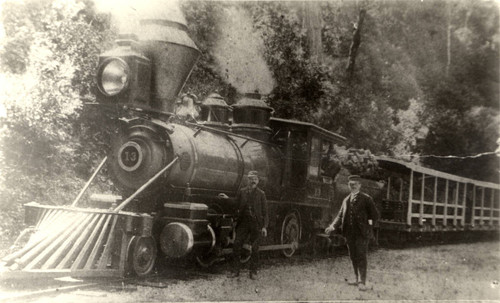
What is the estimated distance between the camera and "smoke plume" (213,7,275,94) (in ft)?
34.0

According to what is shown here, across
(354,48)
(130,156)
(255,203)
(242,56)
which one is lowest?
(255,203)

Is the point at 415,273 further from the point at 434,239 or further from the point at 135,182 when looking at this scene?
the point at 434,239

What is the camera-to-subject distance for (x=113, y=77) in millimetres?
6023

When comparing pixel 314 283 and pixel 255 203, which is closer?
pixel 314 283

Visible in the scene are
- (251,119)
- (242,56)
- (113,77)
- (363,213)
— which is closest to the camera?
(113,77)

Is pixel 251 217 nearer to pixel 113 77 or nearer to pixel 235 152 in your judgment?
pixel 235 152

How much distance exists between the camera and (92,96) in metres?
8.69

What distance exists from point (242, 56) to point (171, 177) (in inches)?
192

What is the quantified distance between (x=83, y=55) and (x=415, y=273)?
6.75 metres

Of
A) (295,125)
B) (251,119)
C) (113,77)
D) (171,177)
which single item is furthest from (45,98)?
(295,125)

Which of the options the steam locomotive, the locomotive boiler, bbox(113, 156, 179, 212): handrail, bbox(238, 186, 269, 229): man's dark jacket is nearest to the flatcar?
the steam locomotive

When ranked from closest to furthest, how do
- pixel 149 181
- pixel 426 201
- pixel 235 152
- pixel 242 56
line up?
1. pixel 149 181
2. pixel 235 152
3. pixel 242 56
4. pixel 426 201

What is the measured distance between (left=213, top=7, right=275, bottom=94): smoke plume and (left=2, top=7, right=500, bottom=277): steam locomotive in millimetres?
1478

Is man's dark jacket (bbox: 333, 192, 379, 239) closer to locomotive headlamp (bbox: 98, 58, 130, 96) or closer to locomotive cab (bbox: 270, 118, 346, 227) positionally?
locomotive cab (bbox: 270, 118, 346, 227)
